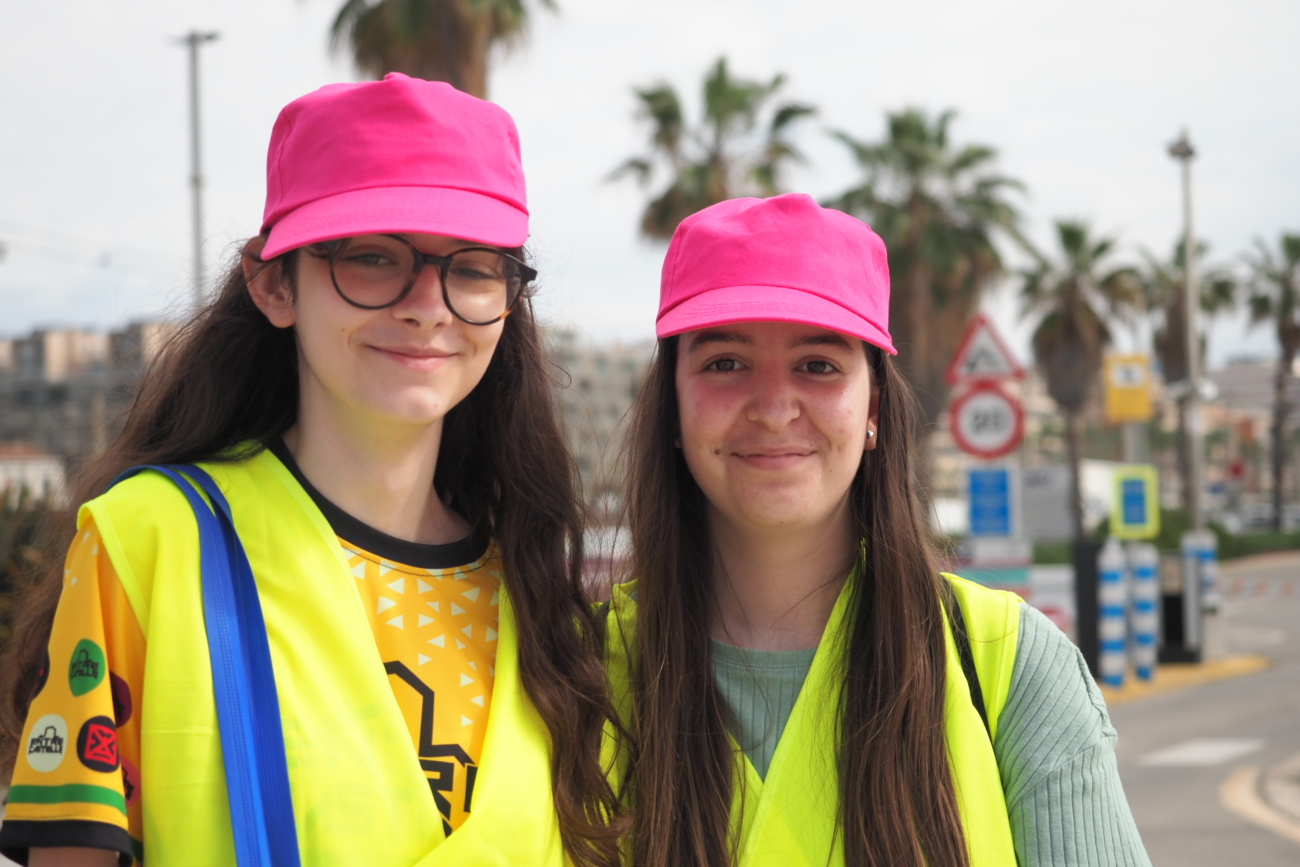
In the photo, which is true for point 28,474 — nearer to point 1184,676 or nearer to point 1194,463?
point 1184,676

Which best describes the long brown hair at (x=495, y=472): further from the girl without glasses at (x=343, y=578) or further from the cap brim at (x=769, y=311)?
the cap brim at (x=769, y=311)

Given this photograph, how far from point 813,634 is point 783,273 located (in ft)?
2.17

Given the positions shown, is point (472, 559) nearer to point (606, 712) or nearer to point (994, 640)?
point (606, 712)

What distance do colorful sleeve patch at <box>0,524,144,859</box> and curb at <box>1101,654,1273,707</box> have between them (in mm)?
11540

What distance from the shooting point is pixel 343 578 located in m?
1.85

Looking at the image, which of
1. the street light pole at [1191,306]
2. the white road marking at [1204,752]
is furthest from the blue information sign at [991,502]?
the street light pole at [1191,306]

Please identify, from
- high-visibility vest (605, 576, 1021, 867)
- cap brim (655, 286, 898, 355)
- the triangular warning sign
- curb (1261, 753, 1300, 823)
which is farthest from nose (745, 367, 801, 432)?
the triangular warning sign

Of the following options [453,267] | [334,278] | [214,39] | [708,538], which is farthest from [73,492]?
[214,39]

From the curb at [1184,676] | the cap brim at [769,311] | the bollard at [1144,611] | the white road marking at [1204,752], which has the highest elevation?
the cap brim at [769,311]

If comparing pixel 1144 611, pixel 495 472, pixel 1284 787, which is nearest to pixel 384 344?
pixel 495 472

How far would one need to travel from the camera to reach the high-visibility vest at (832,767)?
6.34 feet

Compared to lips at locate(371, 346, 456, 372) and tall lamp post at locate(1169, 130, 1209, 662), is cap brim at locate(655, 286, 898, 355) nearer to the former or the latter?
lips at locate(371, 346, 456, 372)

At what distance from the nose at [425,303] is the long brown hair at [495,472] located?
8.4 inches

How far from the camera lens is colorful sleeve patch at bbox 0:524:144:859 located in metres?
1.54
